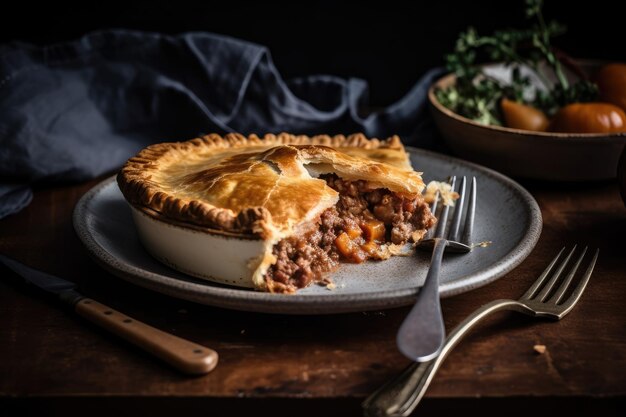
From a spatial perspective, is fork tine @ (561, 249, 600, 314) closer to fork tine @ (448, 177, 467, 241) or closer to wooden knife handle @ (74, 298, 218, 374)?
fork tine @ (448, 177, 467, 241)

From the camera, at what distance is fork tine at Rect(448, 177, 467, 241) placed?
8.50ft

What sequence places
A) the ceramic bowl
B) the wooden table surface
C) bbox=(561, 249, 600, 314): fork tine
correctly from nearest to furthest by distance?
the wooden table surface
bbox=(561, 249, 600, 314): fork tine
the ceramic bowl

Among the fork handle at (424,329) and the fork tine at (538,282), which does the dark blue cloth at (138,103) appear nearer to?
the fork tine at (538,282)

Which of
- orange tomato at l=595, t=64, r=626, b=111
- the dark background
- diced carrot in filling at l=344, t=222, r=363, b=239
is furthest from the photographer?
the dark background

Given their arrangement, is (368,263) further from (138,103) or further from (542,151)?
(138,103)

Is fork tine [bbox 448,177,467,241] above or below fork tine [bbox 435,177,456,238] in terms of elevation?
above

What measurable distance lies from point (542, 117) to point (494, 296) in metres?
1.55

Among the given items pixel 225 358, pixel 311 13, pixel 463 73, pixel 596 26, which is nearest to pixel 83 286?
pixel 225 358

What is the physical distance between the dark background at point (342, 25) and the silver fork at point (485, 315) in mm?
2225

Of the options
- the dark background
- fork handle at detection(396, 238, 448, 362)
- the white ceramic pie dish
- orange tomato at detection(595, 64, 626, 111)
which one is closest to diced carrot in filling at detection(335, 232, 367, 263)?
the white ceramic pie dish

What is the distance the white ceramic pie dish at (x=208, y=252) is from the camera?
7.17ft

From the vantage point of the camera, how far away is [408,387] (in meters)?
1.71

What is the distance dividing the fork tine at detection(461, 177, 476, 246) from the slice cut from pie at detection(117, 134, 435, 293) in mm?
139

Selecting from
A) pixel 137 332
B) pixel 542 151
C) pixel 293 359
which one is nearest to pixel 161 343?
pixel 137 332
